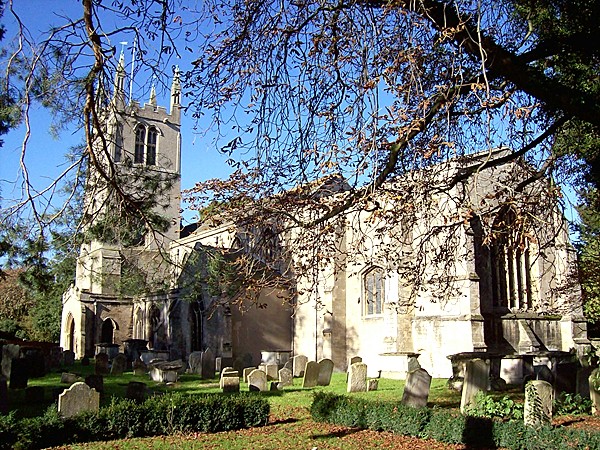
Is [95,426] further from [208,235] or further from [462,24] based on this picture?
[208,235]

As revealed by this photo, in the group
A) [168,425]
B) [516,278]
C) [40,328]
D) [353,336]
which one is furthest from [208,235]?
[168,425]

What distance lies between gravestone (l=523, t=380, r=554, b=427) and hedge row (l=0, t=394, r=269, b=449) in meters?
5.14

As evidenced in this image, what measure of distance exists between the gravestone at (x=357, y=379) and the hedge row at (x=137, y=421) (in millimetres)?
5452

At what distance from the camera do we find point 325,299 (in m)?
29.4

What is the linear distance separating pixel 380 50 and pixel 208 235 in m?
37.4

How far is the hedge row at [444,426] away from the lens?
9719 millimetres

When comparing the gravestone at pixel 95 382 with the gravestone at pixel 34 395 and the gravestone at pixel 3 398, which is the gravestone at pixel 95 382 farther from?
the gravestone at pixel 3 398

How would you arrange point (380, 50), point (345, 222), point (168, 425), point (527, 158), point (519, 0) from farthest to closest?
1. point (168, 425)
2. point (527, 158)
3. point (519, 0)
4. point (345, 222)
5. point (380, 50)

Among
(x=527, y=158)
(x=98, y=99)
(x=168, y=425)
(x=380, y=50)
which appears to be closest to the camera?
(x=98, y=99)

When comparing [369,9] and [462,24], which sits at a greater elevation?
[369,9]

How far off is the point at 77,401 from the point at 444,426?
678 centimetres

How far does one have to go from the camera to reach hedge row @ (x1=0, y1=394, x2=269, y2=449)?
10.3m

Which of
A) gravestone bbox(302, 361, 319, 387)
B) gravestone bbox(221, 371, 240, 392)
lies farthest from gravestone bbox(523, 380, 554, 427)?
gravestone bbox(302, 361, 319, 387)

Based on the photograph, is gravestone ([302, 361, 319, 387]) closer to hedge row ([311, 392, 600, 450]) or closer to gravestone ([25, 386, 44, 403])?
hedge row ([311, 392, 600, 450])
